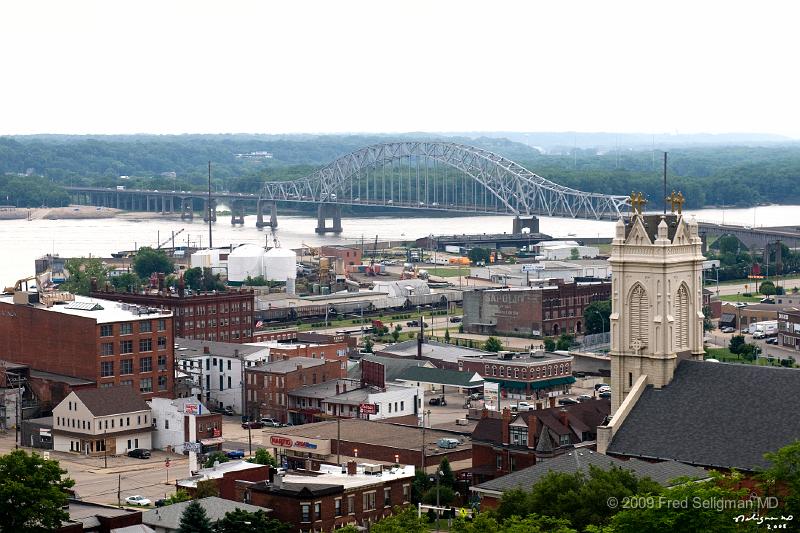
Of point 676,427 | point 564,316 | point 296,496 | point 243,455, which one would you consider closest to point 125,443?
point 243,455

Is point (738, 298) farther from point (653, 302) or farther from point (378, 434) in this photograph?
point (653, 302)

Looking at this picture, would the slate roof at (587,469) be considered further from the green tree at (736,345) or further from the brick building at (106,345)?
the green tree at (736,345)

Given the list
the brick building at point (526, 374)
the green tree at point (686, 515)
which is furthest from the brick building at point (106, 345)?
the green tree at point (686, 515)

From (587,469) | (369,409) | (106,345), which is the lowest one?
(369,409)

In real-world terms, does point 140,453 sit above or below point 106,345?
below

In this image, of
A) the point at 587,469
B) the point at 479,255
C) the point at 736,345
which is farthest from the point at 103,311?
the point at 479,255

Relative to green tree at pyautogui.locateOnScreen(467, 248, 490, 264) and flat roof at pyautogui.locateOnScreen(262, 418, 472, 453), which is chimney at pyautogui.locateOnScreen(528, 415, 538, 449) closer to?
flat roof at pyautogui.locateOnScreen(262, 418, 472, 453)
